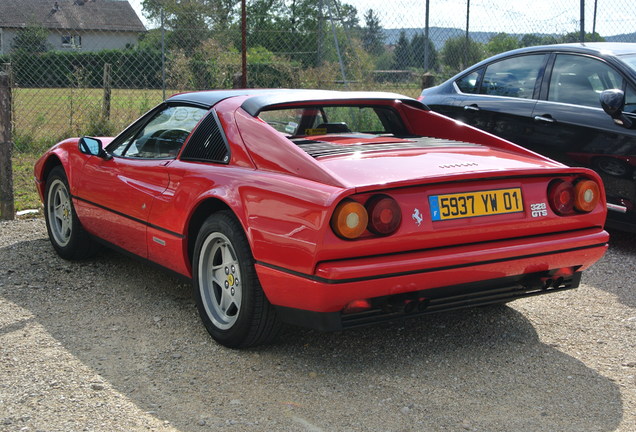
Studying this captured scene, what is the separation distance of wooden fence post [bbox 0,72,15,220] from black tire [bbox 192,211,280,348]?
357 centimetres

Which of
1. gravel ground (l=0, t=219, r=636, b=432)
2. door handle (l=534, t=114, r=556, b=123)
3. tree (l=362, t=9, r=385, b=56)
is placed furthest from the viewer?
tree (l=362, t=9, r=385, b=56)

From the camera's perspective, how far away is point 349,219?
10.8 ft

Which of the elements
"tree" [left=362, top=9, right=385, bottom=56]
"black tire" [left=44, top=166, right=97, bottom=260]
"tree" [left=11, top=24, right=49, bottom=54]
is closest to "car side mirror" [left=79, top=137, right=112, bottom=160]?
"black tire" [left=44, top=166, right=97, bottom=260]

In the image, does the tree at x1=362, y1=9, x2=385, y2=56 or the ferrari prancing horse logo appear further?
the tree at x1=362, y1=9, x2=385, y2=56

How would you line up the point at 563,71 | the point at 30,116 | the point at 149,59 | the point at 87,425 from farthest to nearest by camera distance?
the point at 149,59 < the point at 30,116 < the point at 563,71 < the point at 87,425

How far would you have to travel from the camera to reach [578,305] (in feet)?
15.5

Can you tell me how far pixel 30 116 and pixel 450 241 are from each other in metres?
8.13

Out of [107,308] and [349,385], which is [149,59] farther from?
[349,385]

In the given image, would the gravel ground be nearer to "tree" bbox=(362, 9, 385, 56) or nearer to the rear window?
the rear window

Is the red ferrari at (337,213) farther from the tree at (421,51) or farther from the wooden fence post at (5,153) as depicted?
the tree at (421,51)

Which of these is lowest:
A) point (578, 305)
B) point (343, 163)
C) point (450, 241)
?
point (578, 305)

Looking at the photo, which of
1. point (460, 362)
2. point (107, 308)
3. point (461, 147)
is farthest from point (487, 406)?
point (107, 308)

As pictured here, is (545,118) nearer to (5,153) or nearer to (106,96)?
(5,153)

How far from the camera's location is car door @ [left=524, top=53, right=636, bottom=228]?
578 centimetres
